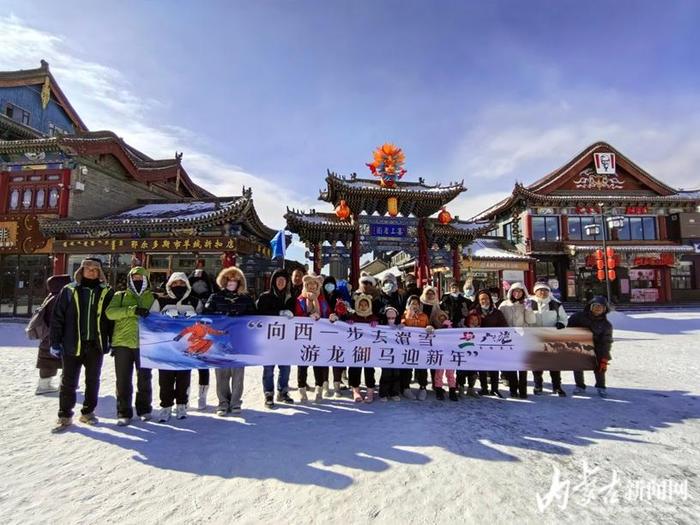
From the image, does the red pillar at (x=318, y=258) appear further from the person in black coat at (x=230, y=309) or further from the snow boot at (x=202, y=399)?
the snow boot at (x=202, y=399)

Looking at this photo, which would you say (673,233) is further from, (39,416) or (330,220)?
(39,416)

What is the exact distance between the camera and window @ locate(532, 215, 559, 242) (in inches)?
911

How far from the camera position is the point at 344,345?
494cm

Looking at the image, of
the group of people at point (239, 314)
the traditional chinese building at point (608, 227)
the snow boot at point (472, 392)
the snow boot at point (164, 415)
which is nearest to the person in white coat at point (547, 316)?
the group of people at point (239, 314)

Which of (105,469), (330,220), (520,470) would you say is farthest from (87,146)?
(520,470)

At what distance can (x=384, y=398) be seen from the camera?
16.4 ft

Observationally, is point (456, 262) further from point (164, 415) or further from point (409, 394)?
point (164, 415)

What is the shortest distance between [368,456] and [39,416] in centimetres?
406

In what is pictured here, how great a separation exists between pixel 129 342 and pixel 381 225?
12945mm

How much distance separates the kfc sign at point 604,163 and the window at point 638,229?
3.39m

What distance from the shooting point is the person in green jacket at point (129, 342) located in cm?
404

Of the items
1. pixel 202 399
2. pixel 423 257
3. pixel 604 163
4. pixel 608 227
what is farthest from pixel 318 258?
pixel 604 163

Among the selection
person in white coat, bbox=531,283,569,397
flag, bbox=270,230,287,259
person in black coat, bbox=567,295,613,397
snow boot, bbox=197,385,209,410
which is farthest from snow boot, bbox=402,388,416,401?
flag, bbox=270,230,287,259

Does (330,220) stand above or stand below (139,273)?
above
